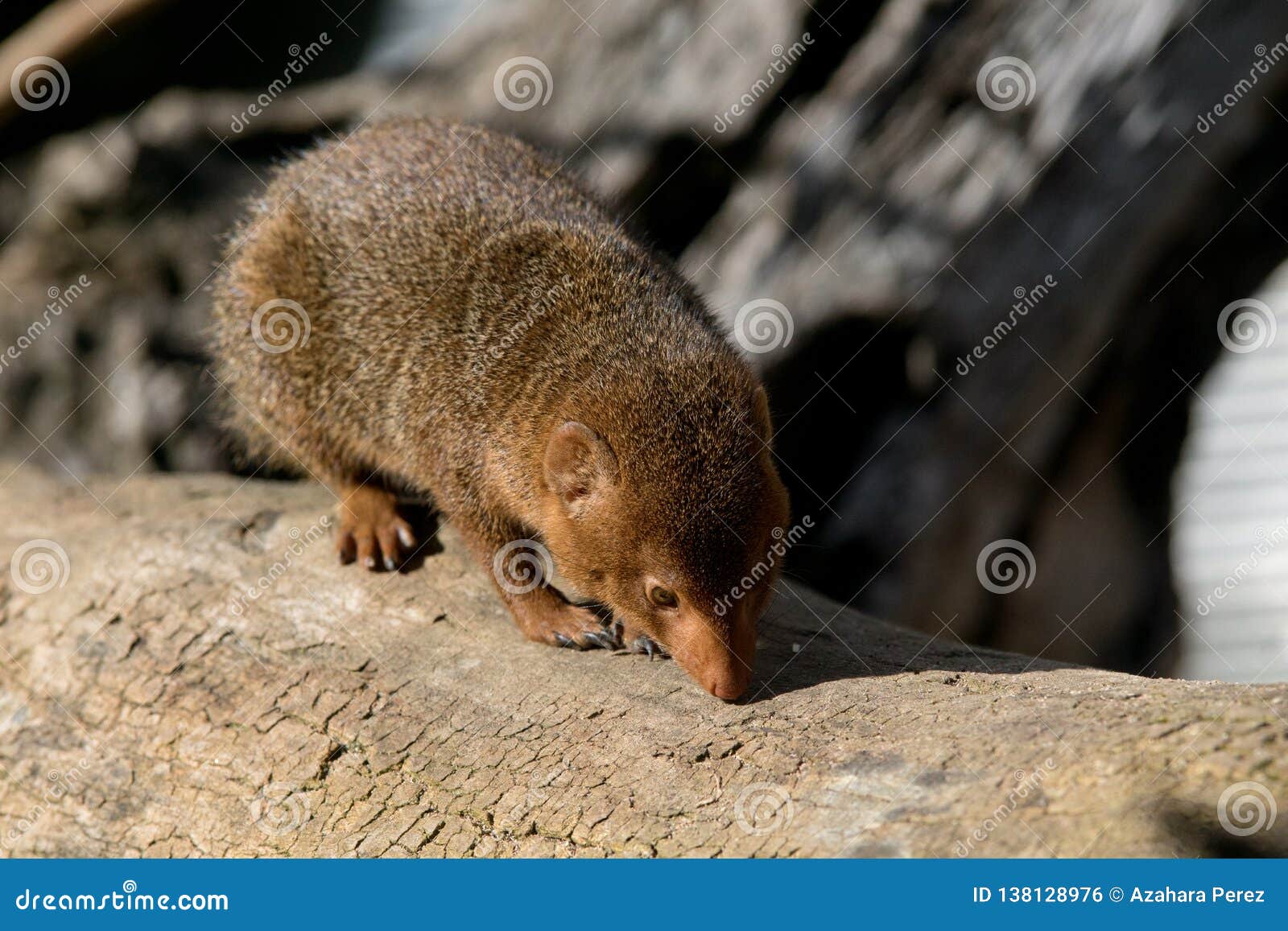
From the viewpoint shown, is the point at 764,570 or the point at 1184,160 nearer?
the point at 764,570

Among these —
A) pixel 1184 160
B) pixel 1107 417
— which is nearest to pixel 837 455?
pixel 1107 417

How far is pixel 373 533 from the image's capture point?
4969 mm

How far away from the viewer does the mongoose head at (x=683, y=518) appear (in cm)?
374

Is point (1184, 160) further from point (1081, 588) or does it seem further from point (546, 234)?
point (546, 234)

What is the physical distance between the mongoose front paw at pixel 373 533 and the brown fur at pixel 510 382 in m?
0.01

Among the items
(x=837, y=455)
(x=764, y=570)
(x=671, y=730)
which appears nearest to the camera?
(x=671, y=730)

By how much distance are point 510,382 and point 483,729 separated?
156cm

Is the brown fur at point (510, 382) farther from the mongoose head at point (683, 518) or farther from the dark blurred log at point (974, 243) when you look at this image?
the dark blurred log at point (974, 243)

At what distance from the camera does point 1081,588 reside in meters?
8.45

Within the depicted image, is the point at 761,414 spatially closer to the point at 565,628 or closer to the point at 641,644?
the point at 641,644

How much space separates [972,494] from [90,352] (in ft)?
19.5

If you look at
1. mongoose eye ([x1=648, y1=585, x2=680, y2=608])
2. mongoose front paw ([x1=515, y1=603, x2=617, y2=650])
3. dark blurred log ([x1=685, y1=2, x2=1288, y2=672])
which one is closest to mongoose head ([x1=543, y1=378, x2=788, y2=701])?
mongoose eye ([x1=648, y1=585, x2=680, y2=608])

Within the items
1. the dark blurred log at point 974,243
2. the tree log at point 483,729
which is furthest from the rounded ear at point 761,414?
the dark blurred log at point 974,243

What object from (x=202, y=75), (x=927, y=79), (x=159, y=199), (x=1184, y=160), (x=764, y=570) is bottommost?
(x=159, y=199)
